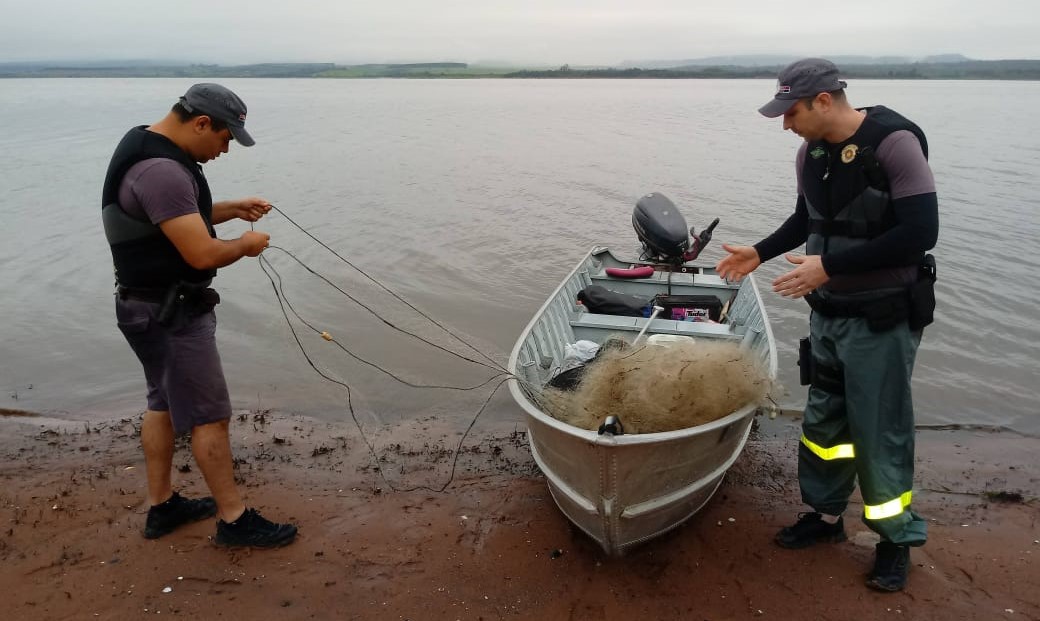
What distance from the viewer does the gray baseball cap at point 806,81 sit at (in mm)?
3205

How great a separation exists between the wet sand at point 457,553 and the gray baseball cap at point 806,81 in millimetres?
2460

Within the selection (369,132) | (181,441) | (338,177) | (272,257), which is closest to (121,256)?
(181,441)

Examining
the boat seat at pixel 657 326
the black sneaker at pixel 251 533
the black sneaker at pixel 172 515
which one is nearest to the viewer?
the black sneaker at pixel 251 533

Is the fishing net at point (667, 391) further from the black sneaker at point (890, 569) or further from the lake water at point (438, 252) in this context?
the lake water at point (438, 252)

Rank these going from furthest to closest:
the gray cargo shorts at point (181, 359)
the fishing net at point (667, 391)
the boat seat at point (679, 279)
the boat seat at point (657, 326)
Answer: the boat seat at point (679, 279), the boat seat at point (657, 326), the fishing net at point (667, 391), the gray cargo shorts at point (181, 359)

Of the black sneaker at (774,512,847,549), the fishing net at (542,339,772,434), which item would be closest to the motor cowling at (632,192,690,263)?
the fishing net at (542,339,772,434)

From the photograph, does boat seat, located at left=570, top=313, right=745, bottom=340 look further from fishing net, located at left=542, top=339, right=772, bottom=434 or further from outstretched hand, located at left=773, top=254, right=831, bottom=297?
outstretched hand, located at left=773, top=254, right=831, bottom=297

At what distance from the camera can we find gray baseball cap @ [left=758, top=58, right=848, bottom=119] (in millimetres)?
3205

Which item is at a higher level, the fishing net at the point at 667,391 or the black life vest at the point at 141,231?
the black life vest at the point at 141,231

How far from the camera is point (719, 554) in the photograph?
13.4ft

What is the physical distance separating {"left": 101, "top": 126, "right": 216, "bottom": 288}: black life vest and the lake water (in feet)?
10.9

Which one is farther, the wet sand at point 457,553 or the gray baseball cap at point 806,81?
the wet sand at point 457,553

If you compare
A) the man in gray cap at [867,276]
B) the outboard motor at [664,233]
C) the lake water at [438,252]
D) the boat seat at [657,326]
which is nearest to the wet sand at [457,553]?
the man in gray cap at [867,276]

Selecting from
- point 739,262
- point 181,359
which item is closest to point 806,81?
point 739,262
